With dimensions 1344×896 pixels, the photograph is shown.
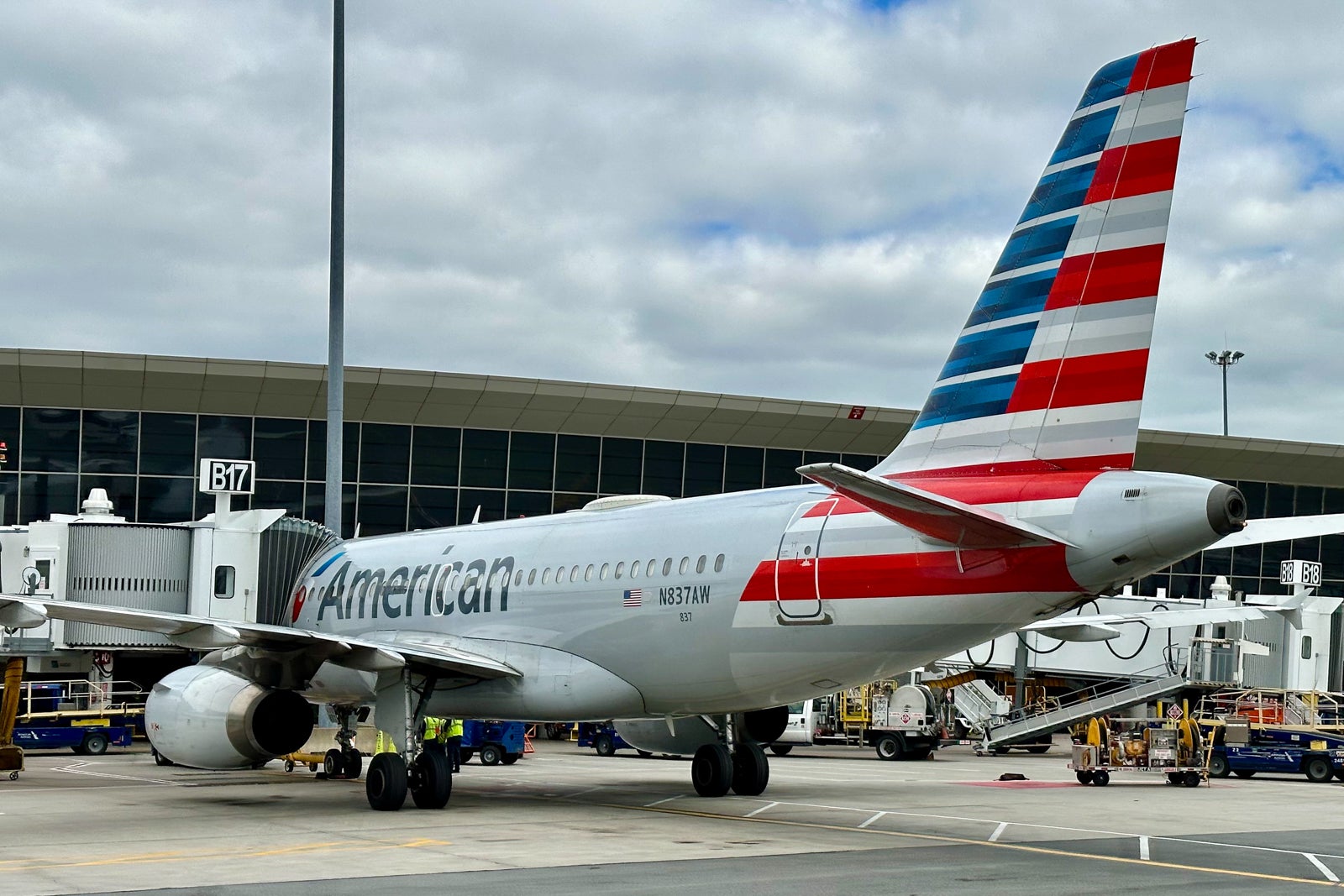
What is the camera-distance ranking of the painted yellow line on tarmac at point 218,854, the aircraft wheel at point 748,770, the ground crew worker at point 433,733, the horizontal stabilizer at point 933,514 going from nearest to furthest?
the painted yellow line on tarmac at point 218,854 < the horizontal stabilizer at point 933,514 < the ground crew worker at point 433,733 < the aircraft wheel at point 748,770

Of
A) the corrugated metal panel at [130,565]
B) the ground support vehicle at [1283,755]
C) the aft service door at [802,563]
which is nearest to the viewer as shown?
the aft service door at [802,563]

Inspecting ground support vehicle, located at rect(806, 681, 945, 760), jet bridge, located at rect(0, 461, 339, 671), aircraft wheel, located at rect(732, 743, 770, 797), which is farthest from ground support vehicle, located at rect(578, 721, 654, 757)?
aircraft wheel, located at rect(732, 743, 770, 797)

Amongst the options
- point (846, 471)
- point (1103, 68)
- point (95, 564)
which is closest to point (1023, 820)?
point (846, 471)

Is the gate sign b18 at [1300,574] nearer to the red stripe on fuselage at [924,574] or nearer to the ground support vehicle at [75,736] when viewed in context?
the ground support vehicle at [75,736]

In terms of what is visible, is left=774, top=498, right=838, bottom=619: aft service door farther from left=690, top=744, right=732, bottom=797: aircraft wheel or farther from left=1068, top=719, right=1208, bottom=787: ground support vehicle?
left=1068, top=719, right=1208, bottom=787: ground support vehicle

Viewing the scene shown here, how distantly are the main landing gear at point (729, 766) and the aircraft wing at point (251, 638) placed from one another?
10.1ft

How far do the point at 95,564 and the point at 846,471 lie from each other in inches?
955

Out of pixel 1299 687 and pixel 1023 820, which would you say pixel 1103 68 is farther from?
pixel 1299 687

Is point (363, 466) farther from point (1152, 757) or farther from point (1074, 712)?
point (1152, 757)

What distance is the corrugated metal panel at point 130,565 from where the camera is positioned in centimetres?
3209

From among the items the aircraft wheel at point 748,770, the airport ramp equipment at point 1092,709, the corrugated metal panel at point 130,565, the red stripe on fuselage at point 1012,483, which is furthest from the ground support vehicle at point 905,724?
the red stripe on fuselage at point 1012,483

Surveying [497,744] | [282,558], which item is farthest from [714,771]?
[282,558]

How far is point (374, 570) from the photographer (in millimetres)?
22891

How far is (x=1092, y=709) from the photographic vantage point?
3528 cm
